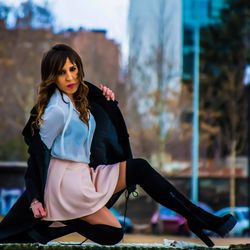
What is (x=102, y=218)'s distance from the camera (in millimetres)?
3965

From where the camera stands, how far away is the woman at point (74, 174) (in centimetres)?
390

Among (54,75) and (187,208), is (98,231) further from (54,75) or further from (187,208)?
(54,75)

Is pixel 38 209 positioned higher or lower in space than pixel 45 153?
lower

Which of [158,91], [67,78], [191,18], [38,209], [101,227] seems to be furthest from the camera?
[191,18]

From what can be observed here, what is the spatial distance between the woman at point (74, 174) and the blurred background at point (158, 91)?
2576cm

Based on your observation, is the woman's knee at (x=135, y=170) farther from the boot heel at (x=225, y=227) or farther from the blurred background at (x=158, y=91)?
the blurred background at (x=158, y=91)

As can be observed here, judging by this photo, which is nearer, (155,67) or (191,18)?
(155,67)

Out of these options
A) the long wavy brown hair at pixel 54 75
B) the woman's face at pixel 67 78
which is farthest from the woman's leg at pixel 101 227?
the woman's face at pixel 67 78

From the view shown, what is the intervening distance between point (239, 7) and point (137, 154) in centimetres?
1362

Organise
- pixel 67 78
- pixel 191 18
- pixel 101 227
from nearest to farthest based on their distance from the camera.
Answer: pixel 101 227, pixel 67 78, pixel 191 18

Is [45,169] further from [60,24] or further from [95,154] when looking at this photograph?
[60,24]

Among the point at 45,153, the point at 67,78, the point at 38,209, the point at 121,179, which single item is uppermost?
the point at 67,78

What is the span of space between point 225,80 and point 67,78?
39.8m

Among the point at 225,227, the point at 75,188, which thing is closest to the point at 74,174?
the point at 75,188
